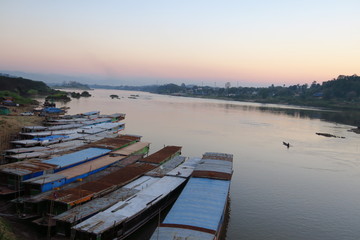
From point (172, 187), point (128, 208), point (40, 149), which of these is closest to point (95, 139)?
point (40, 149)

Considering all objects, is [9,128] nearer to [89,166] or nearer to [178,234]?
[89,166]

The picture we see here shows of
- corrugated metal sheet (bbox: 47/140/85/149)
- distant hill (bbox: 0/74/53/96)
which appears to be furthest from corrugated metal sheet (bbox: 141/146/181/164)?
distant hill (bbox: 0/74/53/96)

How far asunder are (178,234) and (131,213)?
2835mm

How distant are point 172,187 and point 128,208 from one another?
4125mm

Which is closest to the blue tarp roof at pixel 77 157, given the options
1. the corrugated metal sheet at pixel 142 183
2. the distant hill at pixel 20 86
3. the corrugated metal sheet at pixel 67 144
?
the corrugated metal sheet at pixel 67 144

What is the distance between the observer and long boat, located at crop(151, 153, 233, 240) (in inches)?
A: 428

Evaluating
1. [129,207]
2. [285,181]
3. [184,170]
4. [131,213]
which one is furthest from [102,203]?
[285,181]

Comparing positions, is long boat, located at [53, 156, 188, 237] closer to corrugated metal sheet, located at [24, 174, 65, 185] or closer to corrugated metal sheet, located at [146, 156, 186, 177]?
corrugated metal sheet, located at [146, 156, 186, 177]

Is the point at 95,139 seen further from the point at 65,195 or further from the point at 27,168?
the point at 65,195

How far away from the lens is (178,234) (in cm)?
1064

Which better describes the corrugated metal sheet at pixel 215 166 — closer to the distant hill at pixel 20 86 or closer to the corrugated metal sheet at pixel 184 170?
the corrugated metal sheet at pixel 184 170

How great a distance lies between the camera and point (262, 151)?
34.2 meters

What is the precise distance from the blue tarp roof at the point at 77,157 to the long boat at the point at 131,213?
6.48 metres

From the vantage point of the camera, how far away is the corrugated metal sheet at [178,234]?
10.4 metres
